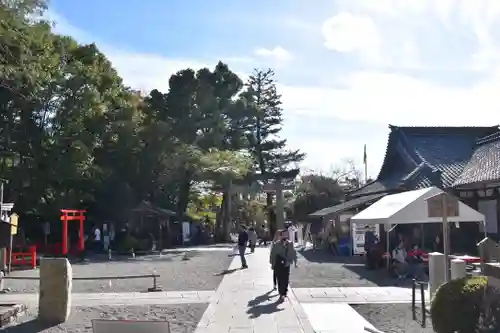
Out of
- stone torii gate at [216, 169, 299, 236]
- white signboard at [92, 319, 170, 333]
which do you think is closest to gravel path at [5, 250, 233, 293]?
white signboard at [92, 319, 170, 333]

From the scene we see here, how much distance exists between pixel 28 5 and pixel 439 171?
57.5 feet

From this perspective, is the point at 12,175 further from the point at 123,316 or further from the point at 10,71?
the point at 123,316

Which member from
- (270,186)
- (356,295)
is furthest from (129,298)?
(270,186)

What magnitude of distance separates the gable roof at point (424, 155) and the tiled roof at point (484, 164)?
0.59 m

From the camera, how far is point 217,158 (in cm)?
4509

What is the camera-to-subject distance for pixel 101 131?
118ft

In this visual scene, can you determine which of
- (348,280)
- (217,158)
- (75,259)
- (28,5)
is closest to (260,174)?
(217,158)

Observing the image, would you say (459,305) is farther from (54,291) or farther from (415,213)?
(415,213)

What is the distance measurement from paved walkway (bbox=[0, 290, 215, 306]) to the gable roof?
533 inches

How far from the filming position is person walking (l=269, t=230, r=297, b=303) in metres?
14.5

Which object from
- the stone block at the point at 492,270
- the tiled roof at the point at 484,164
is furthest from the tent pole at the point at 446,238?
the tiled roof at the point at 484,164

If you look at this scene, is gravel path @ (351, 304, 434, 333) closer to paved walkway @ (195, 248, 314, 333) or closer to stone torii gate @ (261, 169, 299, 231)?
paved walkway @ (195, 248, 314, 333)

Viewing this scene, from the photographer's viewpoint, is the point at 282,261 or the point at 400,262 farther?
the point at 400,262

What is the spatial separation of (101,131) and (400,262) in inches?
876
